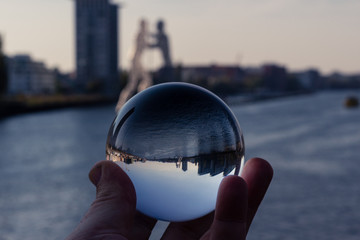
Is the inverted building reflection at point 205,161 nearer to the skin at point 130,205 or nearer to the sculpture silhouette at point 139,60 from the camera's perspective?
the skin at point 130,205

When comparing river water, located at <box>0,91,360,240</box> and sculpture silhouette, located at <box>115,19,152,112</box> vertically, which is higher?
sculpture silhouette, located at <box>115,19,152,112</box>

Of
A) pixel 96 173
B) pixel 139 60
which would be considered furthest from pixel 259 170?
pixel 139 60

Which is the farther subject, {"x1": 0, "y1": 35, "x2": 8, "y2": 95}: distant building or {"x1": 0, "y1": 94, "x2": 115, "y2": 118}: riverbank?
{"x1": 0, "y1": 94, "x2": 115, "y2": 118}: riverbank

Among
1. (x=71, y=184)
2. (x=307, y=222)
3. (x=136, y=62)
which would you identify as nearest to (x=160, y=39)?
(x=136, y=62)

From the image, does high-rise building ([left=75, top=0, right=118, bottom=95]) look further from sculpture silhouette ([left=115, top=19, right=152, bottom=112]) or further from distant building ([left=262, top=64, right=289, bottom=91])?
distant building ([left=262, top=64, right=289, bottom=91])

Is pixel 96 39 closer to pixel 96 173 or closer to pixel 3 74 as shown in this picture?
pixel 3 74

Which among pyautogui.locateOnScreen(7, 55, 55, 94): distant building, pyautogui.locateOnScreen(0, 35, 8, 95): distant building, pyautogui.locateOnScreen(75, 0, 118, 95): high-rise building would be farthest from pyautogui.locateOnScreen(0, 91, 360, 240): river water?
pyautogui.locateOnScreen(7, 55, 55, 94): distant building
